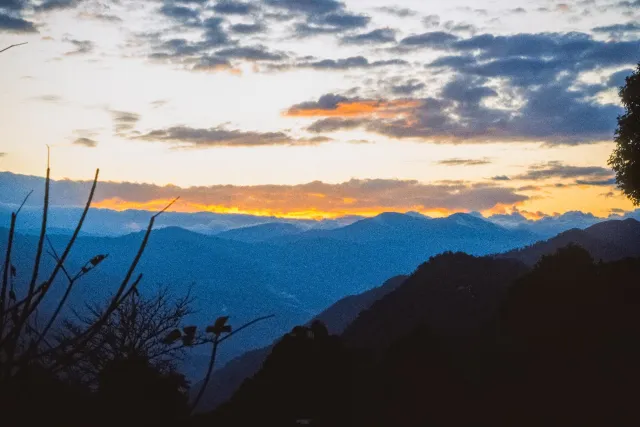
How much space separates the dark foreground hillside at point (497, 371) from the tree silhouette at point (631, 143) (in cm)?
650

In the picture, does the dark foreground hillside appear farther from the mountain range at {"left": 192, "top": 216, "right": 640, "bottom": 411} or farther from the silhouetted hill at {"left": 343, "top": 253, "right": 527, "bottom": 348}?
the silhouetted hill at {"left": 343, "top": 253, "right": 527, "bottom": 348}

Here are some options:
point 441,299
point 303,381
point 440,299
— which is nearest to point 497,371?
point 303,381

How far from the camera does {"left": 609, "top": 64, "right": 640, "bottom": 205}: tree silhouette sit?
160ft

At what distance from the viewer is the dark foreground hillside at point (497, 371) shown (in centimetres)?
2759

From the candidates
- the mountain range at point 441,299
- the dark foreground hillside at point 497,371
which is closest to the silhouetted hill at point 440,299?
the mountain range at point 441,299

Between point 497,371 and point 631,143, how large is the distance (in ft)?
86.2

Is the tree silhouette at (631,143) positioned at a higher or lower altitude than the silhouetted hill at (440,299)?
higher

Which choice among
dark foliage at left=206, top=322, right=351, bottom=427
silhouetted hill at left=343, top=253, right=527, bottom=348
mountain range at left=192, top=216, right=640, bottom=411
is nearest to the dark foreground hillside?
dark foliage at left=206, top=322, right=351, bottom=427

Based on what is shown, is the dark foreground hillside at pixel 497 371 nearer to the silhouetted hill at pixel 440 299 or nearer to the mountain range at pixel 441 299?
the mountain range at pixel 441 299

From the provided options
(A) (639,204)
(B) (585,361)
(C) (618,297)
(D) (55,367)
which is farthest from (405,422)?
(A) (639,204)

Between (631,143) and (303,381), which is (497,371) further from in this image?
(631,143)

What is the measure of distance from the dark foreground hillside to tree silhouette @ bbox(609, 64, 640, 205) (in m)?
6.50

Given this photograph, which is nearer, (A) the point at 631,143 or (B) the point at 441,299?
(A) the point at 631,143

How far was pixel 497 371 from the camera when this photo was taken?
35.2 metres
